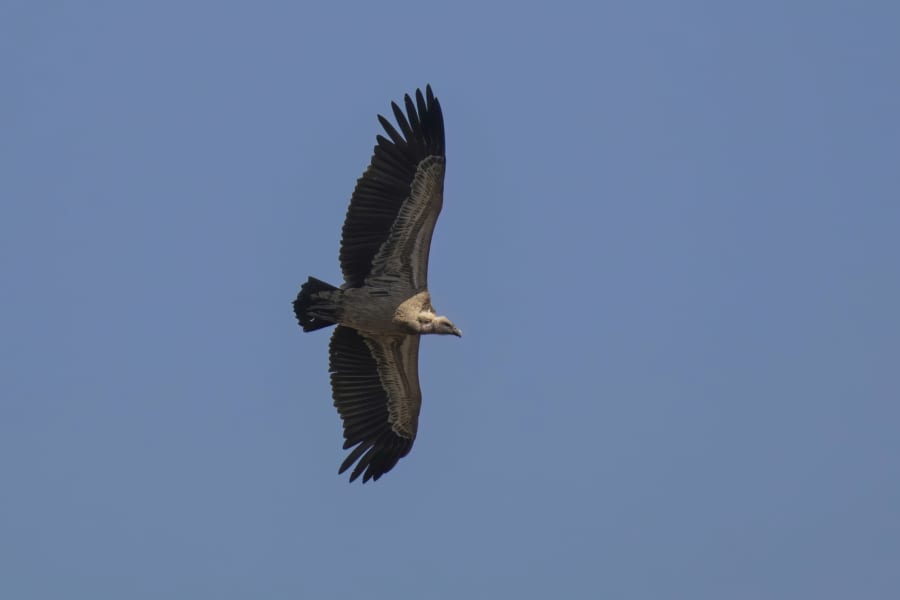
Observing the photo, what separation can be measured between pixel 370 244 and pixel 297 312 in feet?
4.56

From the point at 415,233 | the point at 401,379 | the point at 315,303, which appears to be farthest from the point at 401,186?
the point at 401,379

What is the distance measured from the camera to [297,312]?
24828mm

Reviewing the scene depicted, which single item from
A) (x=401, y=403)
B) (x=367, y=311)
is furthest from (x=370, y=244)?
(x=401, y=403)

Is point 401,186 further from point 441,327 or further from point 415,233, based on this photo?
point 441,327

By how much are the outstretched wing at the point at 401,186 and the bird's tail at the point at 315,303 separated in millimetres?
610

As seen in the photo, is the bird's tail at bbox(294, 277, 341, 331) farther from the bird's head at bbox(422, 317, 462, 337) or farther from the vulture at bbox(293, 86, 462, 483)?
the bird's head at bbox(422, 317, 462, 337)

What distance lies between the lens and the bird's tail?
81.4ft

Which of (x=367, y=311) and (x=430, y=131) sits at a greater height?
(x=430, y=131)

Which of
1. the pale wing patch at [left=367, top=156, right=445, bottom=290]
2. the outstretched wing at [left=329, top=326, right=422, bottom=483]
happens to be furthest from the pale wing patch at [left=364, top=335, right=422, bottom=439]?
the pale wing patch at [left=367, top=156, right=445, bottom=290]

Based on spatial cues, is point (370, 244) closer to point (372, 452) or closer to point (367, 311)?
point (367, 311)

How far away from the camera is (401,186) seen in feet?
81.3

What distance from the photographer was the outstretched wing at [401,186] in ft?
→ 81.3

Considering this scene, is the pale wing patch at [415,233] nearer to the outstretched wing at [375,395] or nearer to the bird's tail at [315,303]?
the bird's tail at [315,303]

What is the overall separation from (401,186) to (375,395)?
346 cm
